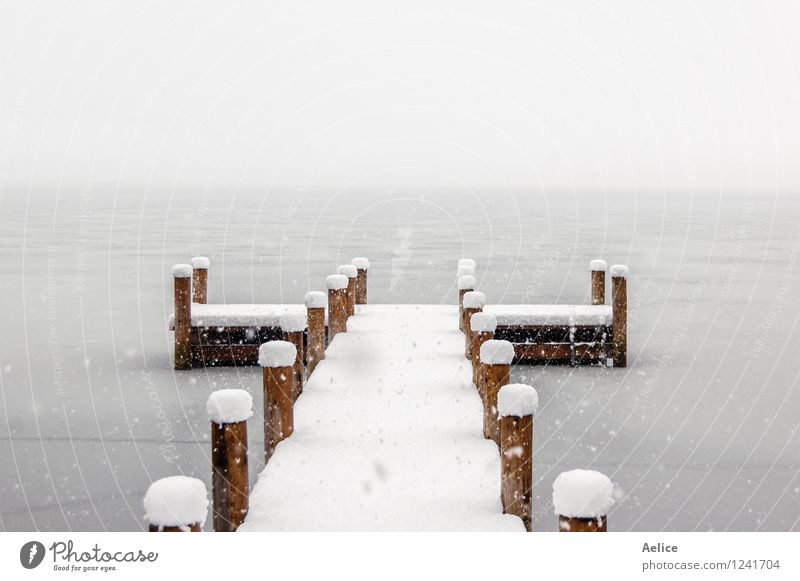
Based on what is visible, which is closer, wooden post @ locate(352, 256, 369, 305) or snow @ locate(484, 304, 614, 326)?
snow @ locate(484, 304, 614, 326)

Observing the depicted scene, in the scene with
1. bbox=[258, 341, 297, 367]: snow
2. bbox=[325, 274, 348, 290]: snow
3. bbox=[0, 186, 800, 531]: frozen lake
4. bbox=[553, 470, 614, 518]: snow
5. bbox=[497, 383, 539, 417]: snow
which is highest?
bbox=[325, 274, 348, 290]: snow

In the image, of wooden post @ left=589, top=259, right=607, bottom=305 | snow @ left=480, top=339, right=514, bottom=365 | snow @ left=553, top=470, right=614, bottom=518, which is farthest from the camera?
wooden post @ left=589, top=259, right=607, bottom=305

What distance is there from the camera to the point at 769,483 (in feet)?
21.2

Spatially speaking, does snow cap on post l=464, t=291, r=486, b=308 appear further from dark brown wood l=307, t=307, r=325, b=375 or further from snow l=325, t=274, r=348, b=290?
snow l=325, t=274, r=348, b=290

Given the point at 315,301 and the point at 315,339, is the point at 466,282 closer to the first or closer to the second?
the point at 315,301

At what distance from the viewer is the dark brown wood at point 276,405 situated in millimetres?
5281

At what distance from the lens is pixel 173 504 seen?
298cm

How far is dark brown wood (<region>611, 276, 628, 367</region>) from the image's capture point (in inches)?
400

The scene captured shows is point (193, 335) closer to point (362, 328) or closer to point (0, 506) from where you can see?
point (362, 328)

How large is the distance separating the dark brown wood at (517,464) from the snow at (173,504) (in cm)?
170

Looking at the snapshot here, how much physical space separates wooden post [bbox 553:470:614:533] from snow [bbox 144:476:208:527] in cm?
128

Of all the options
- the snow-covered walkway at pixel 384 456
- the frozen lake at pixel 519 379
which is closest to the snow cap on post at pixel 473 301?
the snow-covered walkway at pixel 384 456

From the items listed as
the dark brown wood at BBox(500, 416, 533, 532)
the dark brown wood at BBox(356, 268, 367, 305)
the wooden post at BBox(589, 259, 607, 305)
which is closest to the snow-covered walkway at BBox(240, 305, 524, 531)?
the dark brown wood at BBox(500, 416, 533, 532)

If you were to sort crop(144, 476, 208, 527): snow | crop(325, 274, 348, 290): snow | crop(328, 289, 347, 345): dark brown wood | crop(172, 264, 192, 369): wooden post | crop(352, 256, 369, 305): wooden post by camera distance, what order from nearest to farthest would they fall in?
1. crop(144, 476, 208, 527): snow
2. crop(325, 274, 348, 290): snow
3. crop(328, 289, 347, 345): dark brown wood
4. crop(172, 264, 192, 369): wooden post
5. crop(352, 256, 369, 305): wooden post
